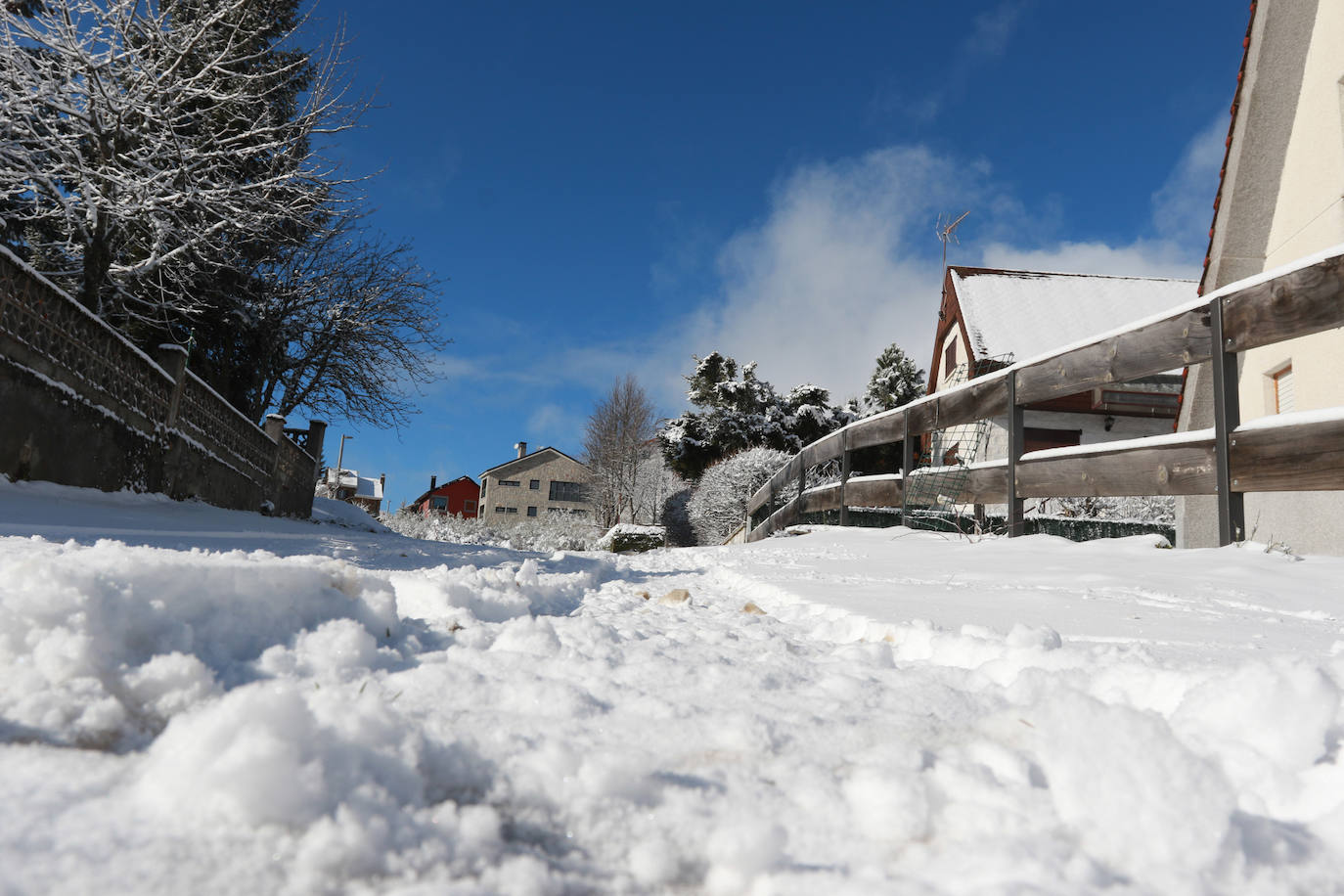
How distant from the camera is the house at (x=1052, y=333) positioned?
48.9 ft

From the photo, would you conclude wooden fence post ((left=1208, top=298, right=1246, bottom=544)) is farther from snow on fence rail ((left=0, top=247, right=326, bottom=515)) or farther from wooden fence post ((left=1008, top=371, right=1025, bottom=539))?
snow on fence rail ((left=0, top=247, right=326, bottom=515))

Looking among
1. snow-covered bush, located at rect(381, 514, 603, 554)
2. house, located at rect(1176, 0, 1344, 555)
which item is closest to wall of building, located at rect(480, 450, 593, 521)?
snow-covered bush, located at rect(381, 514, 603, 554)

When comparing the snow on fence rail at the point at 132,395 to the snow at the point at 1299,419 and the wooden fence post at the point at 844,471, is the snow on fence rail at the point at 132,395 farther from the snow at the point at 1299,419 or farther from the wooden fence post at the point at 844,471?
the snow at the point at 1299,419

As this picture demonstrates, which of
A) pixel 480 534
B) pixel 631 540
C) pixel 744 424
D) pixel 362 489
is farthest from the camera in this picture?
pixel 362 489

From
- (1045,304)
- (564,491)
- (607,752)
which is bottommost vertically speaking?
(607,752)

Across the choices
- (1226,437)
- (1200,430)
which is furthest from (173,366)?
(1200,430)

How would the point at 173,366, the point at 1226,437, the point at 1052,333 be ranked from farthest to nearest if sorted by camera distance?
the point at 1052,333
the point at 173,366
the point at 1226,437

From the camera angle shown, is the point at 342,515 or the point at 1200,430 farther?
the point at 342,515

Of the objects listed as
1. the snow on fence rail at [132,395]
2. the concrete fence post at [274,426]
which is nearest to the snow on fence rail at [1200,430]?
the snow on fence rail at [132,395]

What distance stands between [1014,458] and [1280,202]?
5551 mm

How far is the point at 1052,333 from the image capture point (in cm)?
1695

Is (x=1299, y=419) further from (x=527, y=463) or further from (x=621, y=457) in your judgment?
(x=527, y=463)

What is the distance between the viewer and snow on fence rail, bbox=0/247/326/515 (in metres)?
5.51

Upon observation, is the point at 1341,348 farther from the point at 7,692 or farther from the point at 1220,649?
the point at 7,692
